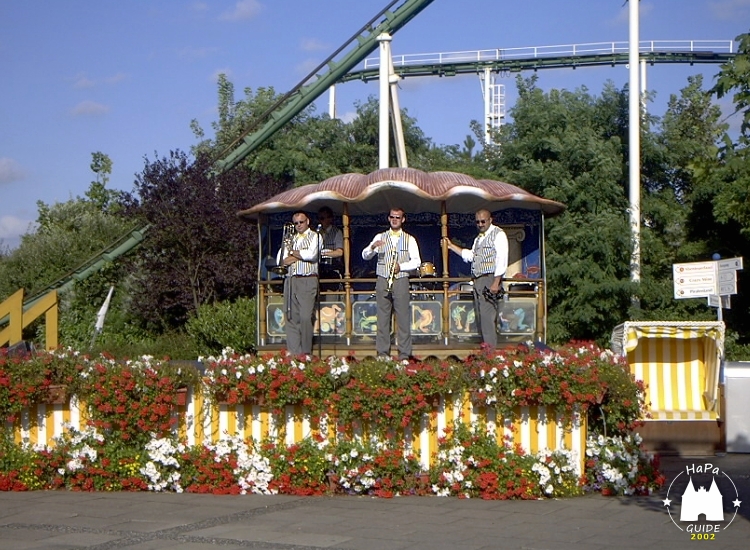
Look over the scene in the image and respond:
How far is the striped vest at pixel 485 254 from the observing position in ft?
42.5

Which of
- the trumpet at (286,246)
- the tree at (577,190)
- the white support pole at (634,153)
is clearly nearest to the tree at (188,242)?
the tree at (577,190)

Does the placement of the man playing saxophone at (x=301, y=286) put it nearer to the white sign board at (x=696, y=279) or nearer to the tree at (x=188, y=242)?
the white sign board at (x=696, y=279)

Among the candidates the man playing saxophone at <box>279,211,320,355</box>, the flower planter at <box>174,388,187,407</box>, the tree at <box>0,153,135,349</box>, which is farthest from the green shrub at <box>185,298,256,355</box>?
the flower planter at <box>174,388,187,407</box>

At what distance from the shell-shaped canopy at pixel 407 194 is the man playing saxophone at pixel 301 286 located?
51.8 inches

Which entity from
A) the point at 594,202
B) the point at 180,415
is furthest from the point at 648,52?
the point at 180,415

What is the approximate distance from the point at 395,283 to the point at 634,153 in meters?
12.0

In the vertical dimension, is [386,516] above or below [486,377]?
below

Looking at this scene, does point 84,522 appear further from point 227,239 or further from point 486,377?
point 227,239

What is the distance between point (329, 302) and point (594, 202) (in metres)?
10.7

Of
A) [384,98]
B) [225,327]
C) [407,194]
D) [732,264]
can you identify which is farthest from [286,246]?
[384,98]

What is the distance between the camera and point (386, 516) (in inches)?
339

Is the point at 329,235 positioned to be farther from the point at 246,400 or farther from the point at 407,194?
the point at 246,400

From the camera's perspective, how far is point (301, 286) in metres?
13.1

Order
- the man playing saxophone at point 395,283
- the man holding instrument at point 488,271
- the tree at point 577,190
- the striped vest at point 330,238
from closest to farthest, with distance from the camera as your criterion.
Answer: the man playing saxophone at point 395,283
the man holding instrument at point 488,271
the striped vest at point 330,238
the tree at point 577,190
